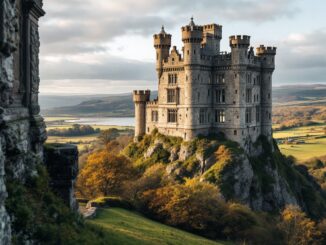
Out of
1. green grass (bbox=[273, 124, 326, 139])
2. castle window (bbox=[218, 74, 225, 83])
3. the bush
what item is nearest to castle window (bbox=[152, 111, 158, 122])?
castle window (bbox=[218, 74, 225, 83])

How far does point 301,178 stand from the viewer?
282 ft

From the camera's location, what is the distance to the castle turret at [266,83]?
7944 centimetres

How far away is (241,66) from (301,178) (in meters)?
28.6

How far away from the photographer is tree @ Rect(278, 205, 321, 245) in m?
53.6

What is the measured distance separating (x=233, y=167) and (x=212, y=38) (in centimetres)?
2548

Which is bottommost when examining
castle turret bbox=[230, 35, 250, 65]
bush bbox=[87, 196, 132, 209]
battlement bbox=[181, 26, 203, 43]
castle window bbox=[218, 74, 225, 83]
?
bush bbox=[87, 196, 132, 209]

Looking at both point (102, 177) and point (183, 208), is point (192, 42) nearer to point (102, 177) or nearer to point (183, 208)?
point (102, 177)

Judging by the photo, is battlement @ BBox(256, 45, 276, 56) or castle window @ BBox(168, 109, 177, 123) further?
battlement @ BBox(256, 45, 276, 56)

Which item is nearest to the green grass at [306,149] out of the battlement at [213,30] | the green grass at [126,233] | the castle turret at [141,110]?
the battlement at [213,30]

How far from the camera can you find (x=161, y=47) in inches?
3029

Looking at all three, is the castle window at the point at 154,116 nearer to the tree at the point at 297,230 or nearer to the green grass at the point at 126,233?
the tree at the point at 297,230

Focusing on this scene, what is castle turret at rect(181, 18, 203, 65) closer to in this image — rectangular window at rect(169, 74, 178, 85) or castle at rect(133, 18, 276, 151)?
castle at rect(133, 18, 276, 151)

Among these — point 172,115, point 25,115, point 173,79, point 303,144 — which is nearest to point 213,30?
point 173,79

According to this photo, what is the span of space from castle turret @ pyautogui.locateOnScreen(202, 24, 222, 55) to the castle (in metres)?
0.39
